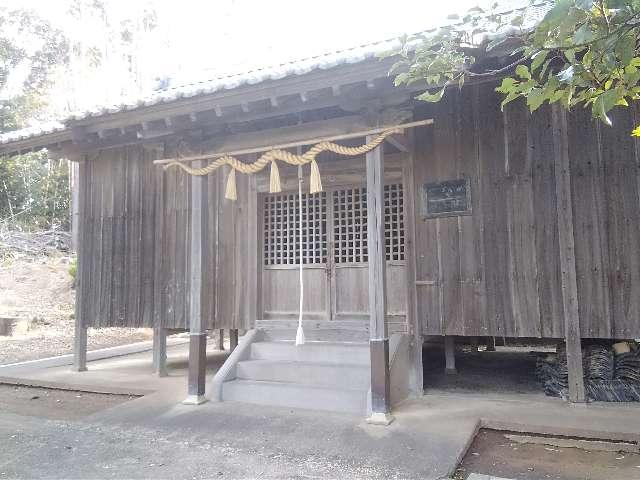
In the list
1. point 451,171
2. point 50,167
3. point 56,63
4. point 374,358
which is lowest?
point 374,358

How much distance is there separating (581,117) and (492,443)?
12.3 ft

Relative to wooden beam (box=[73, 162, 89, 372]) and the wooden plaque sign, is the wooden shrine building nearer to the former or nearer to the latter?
the wooden plaque sign

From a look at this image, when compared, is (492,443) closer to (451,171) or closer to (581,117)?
(451,171)

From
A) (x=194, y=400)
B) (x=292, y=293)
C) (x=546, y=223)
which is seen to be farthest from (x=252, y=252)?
(x=546, y=223)

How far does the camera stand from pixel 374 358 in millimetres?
5207

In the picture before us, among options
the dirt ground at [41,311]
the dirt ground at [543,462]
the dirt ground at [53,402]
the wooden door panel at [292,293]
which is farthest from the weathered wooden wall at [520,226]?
the dirt ground at [41,311]

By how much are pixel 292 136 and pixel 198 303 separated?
2.44 meters

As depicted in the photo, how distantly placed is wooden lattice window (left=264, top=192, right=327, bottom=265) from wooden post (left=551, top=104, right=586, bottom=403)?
3.40m

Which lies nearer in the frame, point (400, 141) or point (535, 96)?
point (535, 96)

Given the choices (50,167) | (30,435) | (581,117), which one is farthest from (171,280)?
(50,167)

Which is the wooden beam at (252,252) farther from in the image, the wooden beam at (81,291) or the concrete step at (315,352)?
→ the wooden beam at (81,291)

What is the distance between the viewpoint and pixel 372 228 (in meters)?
5.35

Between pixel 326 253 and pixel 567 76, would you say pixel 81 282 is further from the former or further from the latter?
pixel 567 76

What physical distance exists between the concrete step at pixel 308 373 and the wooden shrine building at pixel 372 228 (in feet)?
0.08
